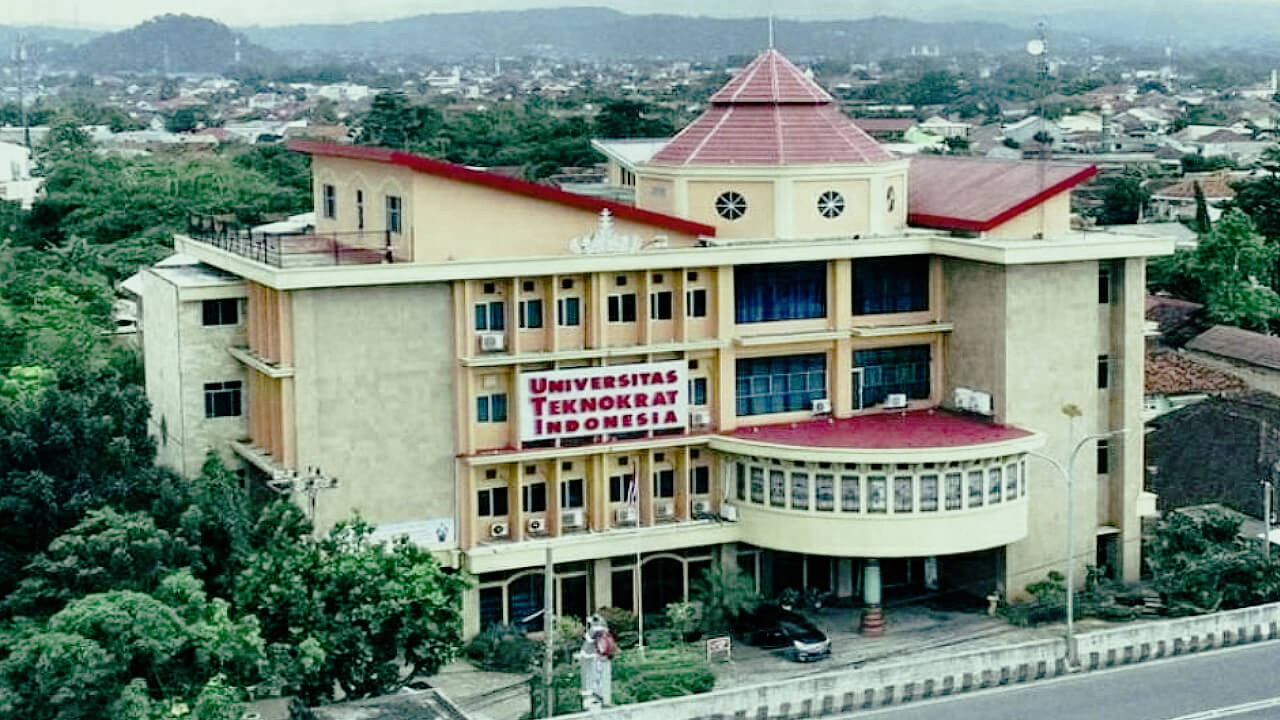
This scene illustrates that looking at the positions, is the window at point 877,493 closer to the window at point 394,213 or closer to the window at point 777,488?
the window at point 777,488

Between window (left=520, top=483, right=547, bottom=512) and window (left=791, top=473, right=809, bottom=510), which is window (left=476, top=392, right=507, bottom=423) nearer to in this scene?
window (left=520, top=483, right=547, bottom=512)

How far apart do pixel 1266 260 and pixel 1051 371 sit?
2775 centimetres

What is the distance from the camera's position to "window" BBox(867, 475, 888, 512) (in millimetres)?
Answer: 32344

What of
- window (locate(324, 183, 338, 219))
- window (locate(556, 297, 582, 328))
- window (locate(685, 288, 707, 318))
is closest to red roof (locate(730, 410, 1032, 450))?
window (locate(685, 288, 707, 318))

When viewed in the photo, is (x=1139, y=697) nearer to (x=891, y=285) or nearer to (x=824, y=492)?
(x=824, y=492)

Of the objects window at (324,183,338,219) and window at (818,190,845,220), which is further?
window at (324,183,338,219)

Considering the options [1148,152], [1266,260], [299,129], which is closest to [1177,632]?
[1266,260]

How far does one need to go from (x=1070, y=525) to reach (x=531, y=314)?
9.65 metres

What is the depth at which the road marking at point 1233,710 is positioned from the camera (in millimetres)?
27141

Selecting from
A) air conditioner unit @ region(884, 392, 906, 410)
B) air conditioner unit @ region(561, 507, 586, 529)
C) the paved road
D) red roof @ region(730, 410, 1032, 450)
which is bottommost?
the paved road

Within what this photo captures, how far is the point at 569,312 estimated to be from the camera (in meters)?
32.7

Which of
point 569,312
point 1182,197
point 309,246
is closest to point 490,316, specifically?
point 569,312

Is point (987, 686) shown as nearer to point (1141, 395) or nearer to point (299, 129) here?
point (1141, 395)

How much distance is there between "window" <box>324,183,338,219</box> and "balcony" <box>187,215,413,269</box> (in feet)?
1.24
